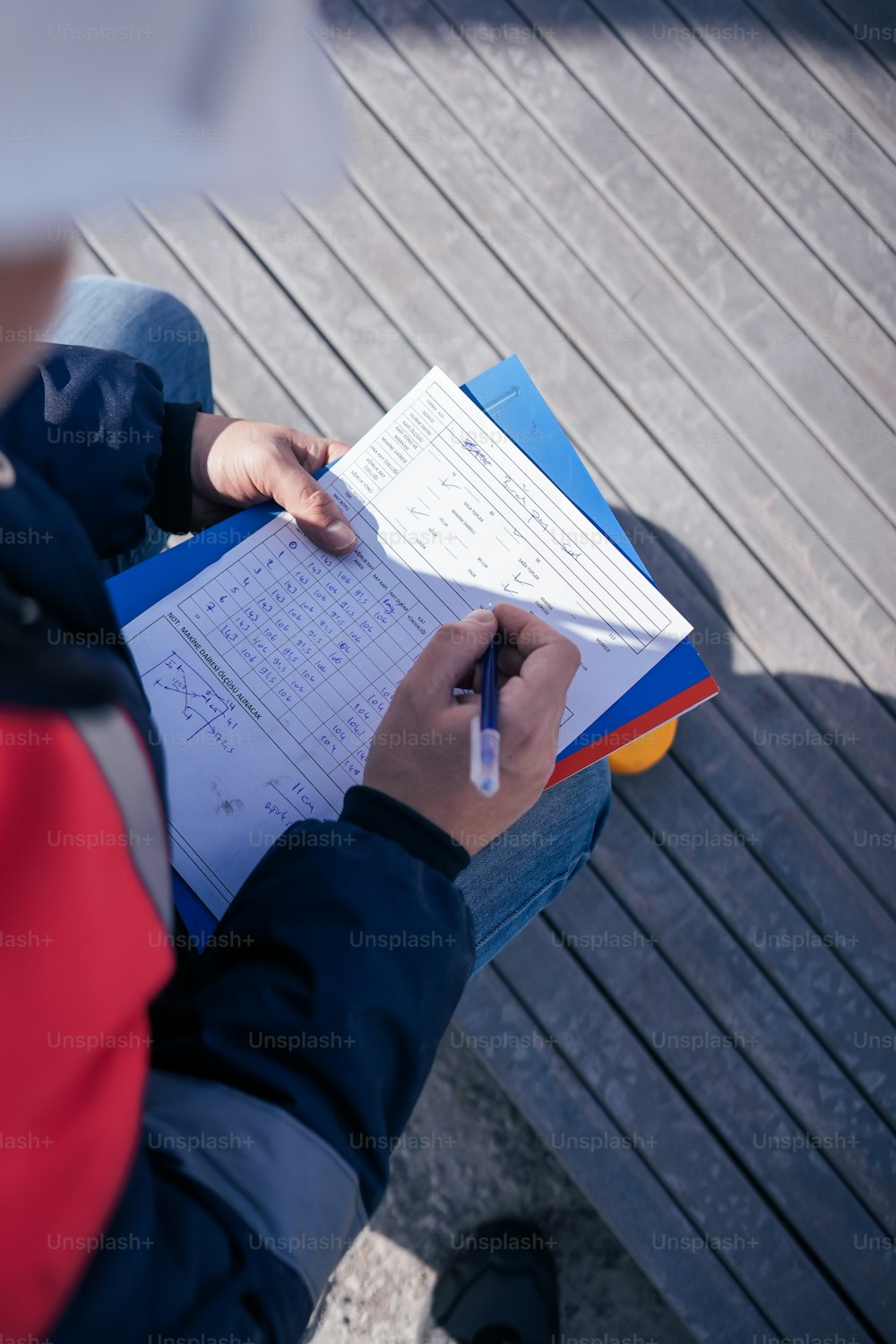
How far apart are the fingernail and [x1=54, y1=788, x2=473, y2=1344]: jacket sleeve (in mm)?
255

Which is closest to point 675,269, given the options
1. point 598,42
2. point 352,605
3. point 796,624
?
point 598,42

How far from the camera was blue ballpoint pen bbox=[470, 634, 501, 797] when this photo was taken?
659 mm

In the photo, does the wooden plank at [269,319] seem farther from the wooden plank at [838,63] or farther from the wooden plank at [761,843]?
the wooden plank at [838,63]

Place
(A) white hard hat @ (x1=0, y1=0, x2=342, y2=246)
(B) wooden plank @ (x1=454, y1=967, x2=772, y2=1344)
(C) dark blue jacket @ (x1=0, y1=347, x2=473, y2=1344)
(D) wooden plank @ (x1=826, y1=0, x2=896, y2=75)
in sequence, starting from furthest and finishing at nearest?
(D) wooden plank @ (x1=826, y1=0, x2=896, y2=75)
(B) wooden plank @ (x1=454, y1=967, x2=772, y2=1344)
(C) dark blue jacket @ (x1=0, y1=347, x2=473, y2=1344)
(A) white hard hat @ (x1=0, y1=0, x2=342, y2=246)

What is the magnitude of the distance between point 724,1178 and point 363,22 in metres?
1.96

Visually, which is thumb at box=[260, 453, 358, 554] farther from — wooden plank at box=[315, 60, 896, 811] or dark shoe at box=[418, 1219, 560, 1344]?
dark shoe at box=[418, 1219, 560, 1344]

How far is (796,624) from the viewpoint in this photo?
1413mm

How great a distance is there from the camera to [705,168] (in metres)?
1.52

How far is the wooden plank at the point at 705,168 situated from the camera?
150 centimetres

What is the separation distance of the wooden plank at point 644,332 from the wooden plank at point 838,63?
0.46 m

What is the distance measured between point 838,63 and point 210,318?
119cm

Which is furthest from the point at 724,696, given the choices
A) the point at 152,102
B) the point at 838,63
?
the point at 152,102

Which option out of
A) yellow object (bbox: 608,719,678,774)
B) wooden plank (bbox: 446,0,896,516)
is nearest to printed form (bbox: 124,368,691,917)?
yellow object (bbox: 608,719,678,774)

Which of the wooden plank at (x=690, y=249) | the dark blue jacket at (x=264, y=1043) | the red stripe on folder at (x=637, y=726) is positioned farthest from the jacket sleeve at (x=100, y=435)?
the wooden plank at (x=690, y=249)
